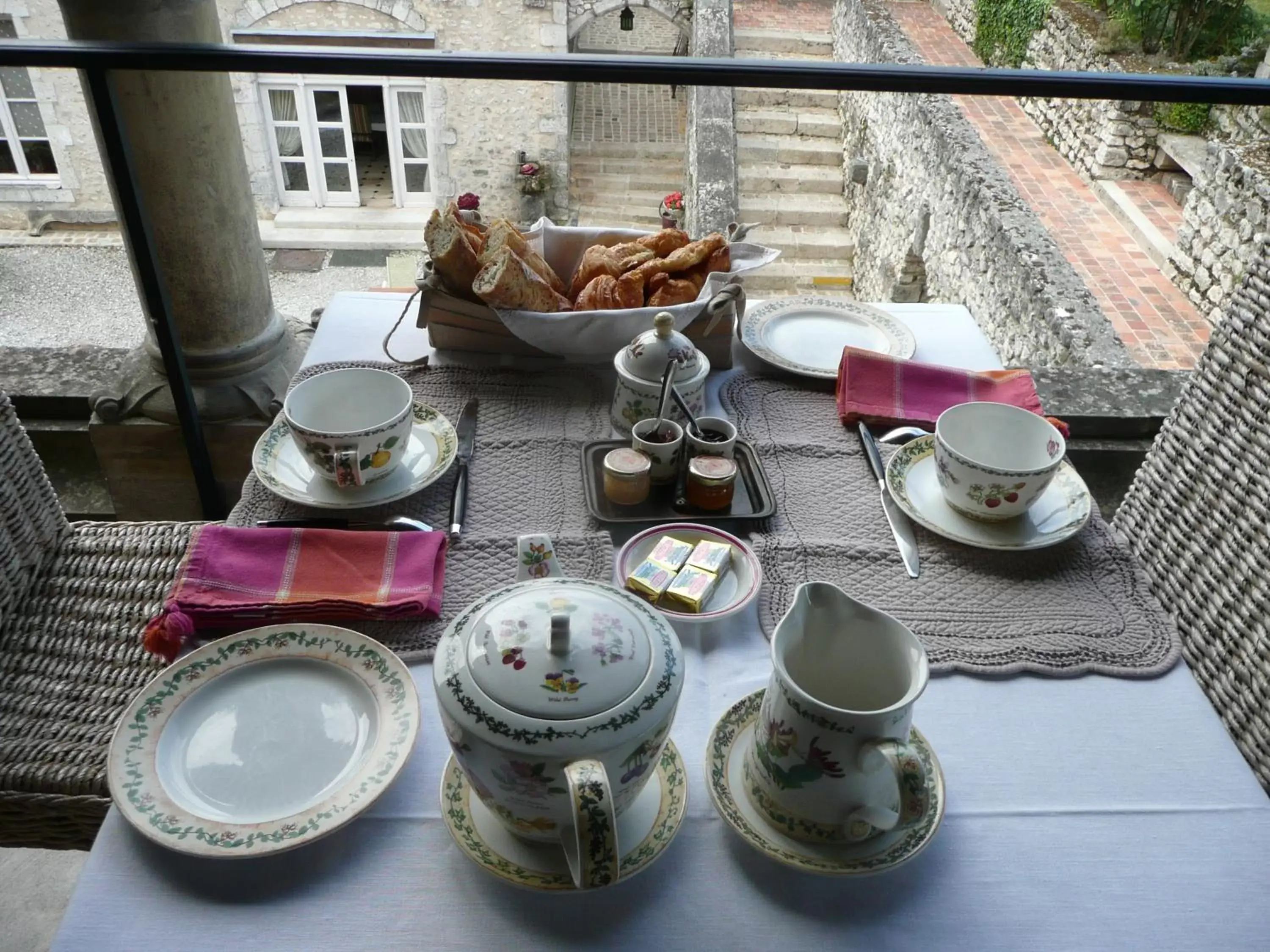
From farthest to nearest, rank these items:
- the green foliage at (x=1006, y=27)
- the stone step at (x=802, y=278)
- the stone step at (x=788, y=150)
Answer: the stone step at (x=788, y=150) → the green foliage at (x=1006, y=27) → the stone step at (x=802, y=278)

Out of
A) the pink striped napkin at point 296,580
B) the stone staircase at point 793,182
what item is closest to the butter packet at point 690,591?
the pink striped napkin at point 296,580

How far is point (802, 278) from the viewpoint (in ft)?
22.3

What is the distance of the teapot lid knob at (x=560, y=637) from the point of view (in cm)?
57

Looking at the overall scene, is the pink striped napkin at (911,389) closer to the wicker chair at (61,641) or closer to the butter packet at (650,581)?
the butter packet at (650,581)

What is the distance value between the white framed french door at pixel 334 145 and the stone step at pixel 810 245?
3594mm

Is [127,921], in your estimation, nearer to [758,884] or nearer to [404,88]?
[758,884]

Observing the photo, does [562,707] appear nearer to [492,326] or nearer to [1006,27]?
[492,326]

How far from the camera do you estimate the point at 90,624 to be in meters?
1.04

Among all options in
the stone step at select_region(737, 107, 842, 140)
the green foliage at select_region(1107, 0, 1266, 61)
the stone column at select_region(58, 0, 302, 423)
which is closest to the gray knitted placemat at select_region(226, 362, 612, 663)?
the stone column at select_region(58, 0, 302, 423)

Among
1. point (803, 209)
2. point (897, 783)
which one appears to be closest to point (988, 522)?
point (897, 783)

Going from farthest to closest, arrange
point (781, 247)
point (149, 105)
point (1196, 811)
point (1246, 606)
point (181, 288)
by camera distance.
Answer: point (781, 247) < point (181, 288) < point (149, 105) < point (1246, 606) < point (1196, 811)

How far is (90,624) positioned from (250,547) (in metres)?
0.31

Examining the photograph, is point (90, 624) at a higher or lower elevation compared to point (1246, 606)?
lower

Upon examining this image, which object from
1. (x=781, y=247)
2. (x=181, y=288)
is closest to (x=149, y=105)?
(x=181, y=288)
